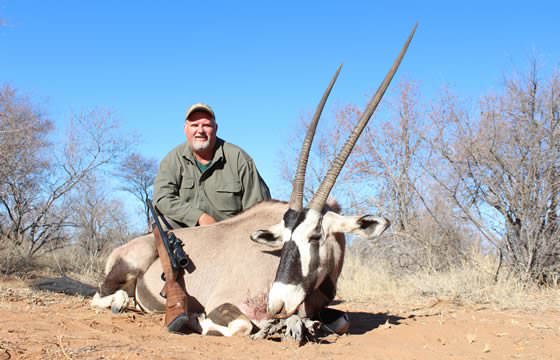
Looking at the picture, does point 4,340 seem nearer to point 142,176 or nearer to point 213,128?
point 213,128

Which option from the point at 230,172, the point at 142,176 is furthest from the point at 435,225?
the point at 142,176

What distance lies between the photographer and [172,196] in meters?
5.41

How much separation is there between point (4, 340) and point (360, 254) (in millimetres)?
7432

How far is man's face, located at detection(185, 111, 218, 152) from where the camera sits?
18.6ft

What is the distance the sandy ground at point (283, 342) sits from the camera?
9.78 feet

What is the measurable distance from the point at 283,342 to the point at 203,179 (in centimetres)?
263

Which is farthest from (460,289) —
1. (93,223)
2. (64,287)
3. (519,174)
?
(93,223)

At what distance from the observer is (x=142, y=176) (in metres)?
18.8

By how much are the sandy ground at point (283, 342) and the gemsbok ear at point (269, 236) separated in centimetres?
75

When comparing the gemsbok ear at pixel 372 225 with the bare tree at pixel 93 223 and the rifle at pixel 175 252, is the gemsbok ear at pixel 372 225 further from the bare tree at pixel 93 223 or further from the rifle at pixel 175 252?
the bare tree at pixel 93 223

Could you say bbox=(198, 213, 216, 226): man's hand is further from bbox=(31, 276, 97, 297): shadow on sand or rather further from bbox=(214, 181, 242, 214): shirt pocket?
bbox=(31, 276, 97, 297): shadow on sand

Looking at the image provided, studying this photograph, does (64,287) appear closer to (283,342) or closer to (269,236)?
(269,236)

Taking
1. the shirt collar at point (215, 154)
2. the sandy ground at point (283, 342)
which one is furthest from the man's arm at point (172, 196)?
the sandy ground at point (283, 342)

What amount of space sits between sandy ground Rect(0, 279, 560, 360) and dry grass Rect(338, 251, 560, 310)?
520 mm
